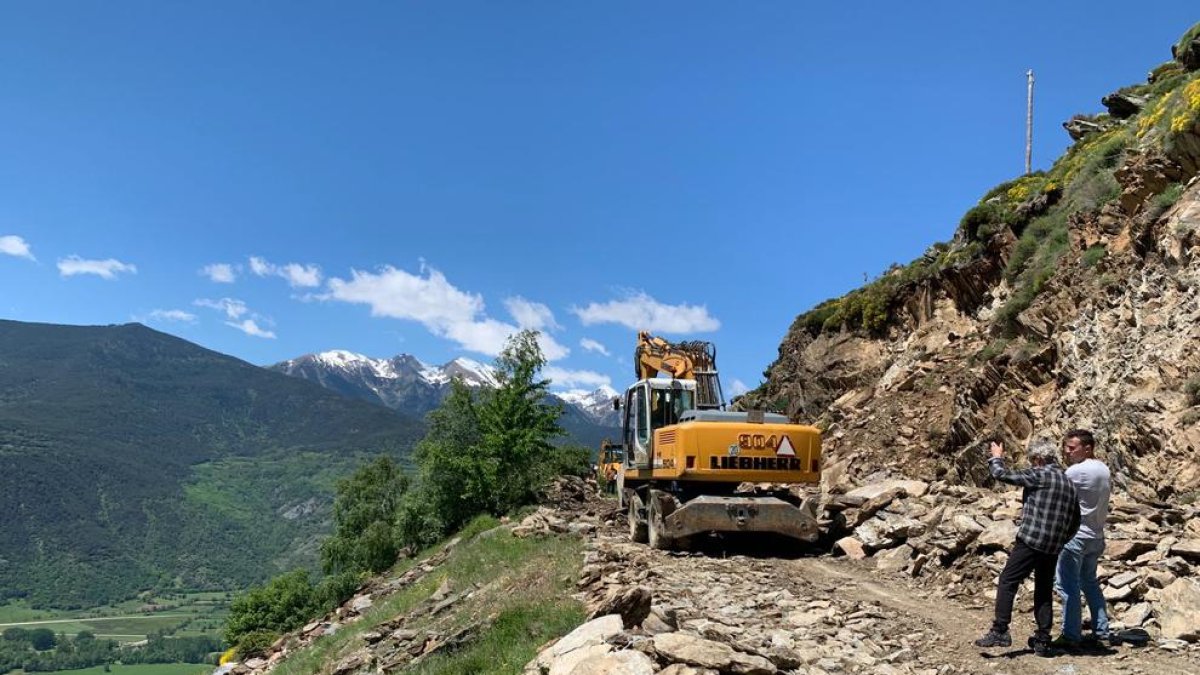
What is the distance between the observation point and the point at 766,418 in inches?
565

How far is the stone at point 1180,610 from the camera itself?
6.79 metres

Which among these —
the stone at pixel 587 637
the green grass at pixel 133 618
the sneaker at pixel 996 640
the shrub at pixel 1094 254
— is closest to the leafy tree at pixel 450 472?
the shrub at pixel 1094 254

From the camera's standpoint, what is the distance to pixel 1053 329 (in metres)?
17.3

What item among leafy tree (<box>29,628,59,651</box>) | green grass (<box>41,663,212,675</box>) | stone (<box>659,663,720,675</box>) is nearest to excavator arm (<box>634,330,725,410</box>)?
stone (<box>659,663,720,675</box>)

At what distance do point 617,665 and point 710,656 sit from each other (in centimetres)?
69

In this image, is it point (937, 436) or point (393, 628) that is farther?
point (937, 436)

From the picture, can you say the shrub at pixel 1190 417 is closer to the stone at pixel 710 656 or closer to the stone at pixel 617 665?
the stone at pixel 710 656

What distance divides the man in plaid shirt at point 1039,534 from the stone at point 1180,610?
111 centimetres

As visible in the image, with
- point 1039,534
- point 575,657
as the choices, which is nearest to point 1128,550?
point 1039,534

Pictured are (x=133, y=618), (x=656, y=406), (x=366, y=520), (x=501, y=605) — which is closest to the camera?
(x=501, y=605)

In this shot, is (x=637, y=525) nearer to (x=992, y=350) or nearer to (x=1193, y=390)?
(x=1193, y=390)

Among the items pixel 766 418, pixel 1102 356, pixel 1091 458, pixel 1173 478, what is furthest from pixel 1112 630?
pixel 1102 356

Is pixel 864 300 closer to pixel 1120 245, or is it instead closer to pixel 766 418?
pixel 1120 245

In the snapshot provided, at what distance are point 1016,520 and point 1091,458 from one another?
3980 millimetres
